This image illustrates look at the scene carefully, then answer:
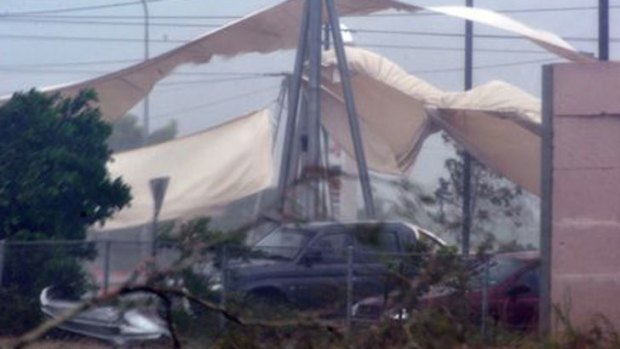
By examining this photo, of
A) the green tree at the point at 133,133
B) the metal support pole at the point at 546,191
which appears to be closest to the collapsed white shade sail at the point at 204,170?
the metal support pole at the point at 546,191

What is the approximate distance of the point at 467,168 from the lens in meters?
28.8

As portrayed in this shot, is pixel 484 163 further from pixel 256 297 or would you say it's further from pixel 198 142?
pixel 256 297

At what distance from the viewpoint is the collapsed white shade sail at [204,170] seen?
2777 cm

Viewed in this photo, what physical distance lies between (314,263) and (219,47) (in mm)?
7095

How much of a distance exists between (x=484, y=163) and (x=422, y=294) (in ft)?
46.1

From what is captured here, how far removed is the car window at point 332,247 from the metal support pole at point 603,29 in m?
4.66

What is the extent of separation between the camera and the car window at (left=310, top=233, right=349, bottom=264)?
62.5 ft

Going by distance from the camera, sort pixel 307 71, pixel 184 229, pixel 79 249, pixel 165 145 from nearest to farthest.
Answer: pixel 184 229
pixel 79 249
pixel 307 71
pixel 165 145

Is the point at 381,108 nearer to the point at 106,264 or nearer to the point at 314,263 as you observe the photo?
the point at 314,263

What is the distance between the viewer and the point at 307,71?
25391 millimetres

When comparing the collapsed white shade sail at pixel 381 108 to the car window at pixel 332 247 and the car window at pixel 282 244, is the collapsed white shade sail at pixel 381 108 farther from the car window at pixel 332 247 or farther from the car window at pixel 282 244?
the car window at pixel 332 247

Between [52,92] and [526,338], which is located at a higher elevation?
[52,92]

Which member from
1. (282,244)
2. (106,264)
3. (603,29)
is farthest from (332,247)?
(603,29)

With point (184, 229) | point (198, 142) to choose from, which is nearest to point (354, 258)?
point (184, 229)
